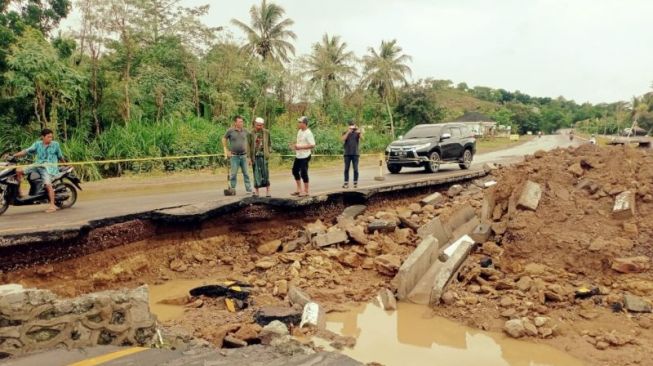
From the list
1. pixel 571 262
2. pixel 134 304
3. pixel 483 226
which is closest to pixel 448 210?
pixel 483 226

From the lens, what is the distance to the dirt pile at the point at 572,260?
19.6 feet

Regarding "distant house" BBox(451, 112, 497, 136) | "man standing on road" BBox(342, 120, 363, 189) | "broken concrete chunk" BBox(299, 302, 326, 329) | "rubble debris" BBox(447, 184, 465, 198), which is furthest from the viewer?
"distant house" BBox(451, 112, 497, 136)

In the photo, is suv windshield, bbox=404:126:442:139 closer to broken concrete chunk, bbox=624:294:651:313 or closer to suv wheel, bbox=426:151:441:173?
suv wheel, bbox=426:151:441:173

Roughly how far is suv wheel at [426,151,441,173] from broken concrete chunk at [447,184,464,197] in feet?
7.35

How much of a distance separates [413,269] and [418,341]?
148 cm

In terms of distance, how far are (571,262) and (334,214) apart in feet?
15.5

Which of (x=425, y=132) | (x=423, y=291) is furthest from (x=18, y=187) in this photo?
(x=425, y=132)

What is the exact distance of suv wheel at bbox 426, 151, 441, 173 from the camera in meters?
15.4

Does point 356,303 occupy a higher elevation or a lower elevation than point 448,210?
lower

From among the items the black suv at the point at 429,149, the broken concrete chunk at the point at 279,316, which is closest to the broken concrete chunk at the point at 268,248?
the broken concrete chunk at the point at 279,316

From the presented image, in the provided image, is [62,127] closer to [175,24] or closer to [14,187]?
[175,24]

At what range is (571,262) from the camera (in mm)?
7742

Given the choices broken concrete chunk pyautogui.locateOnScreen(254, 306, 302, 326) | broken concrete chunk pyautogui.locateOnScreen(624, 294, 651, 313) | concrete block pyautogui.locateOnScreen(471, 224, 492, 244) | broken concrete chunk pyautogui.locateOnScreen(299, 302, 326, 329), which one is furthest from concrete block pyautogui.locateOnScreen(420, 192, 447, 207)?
broken concrete chunk pyautogui.locateOnScreen(254, 306, 302, 326)

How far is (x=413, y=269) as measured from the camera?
7.29 meters
